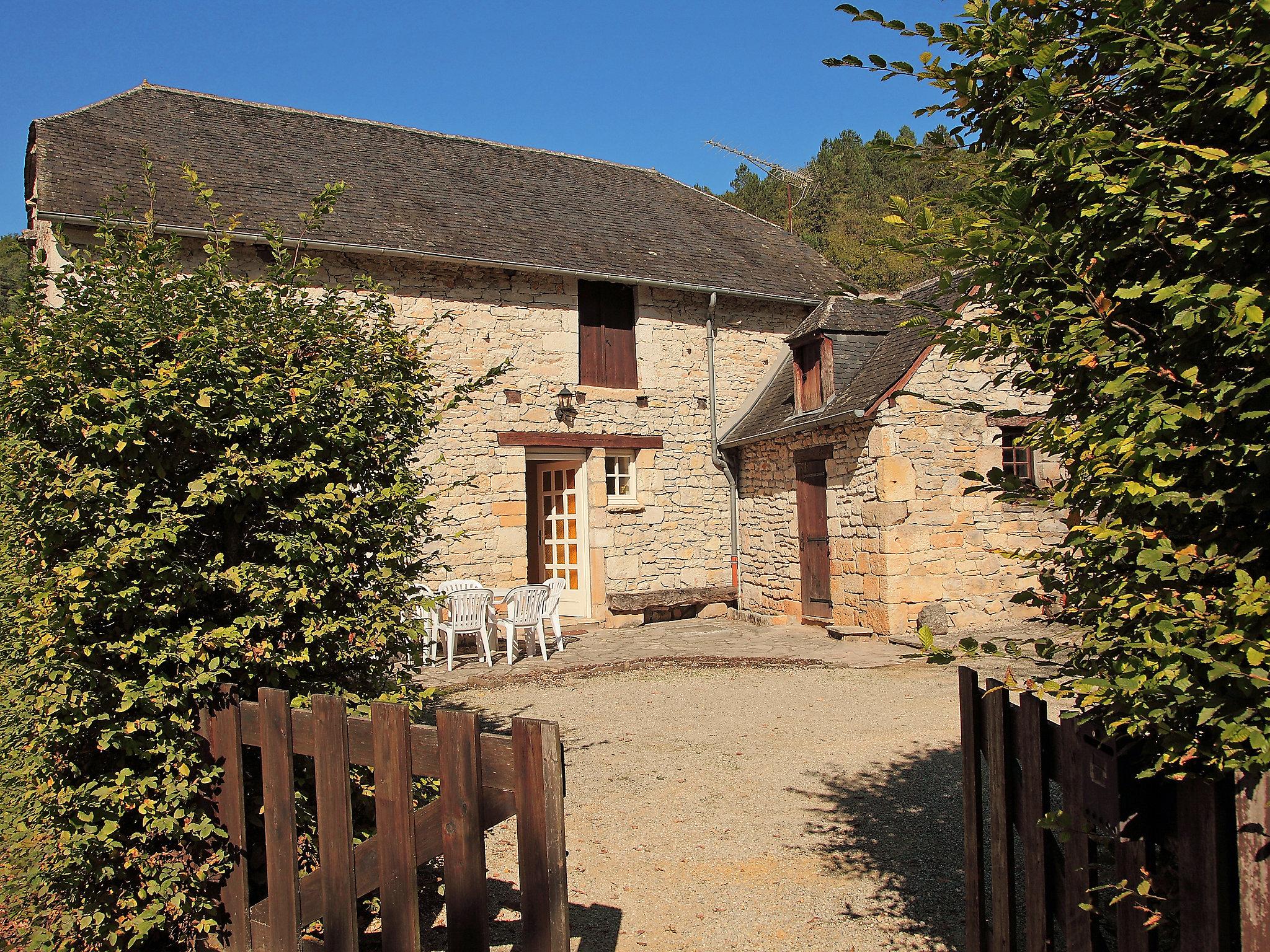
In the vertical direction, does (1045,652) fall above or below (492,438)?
below

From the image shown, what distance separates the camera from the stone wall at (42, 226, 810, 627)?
11.3 metres

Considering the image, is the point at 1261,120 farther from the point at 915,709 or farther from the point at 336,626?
the point at 915,709

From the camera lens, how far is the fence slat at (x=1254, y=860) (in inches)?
61.7

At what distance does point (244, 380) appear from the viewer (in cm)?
288

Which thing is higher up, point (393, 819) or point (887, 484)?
point (887, 484)

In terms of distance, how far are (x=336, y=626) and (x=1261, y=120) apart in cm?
278

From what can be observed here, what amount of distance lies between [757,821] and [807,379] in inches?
332

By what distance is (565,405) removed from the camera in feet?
40.2

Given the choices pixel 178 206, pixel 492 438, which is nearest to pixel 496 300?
pixel 492 438

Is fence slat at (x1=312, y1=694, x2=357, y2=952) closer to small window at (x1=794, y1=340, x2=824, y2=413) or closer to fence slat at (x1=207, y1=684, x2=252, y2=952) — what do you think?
fence slat at (x1=207, y1=684, x2=252, y2=952)

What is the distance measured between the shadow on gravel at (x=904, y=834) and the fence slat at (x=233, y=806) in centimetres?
221

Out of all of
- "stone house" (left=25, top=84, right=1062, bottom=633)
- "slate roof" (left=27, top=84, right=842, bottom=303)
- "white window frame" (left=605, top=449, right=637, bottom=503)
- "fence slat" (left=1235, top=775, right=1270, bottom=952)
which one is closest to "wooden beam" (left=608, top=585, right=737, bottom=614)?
"stone house" (left=25, top=84, right=1062, bottom=633)

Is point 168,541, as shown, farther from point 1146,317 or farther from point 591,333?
point 591,333

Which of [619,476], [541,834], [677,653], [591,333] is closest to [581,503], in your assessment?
[619,476]
